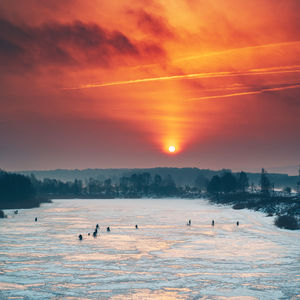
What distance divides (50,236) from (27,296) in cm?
2391

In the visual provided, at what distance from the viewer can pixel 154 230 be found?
49812mm

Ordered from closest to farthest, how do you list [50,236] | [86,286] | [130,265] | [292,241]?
[86,286]
[130,265]
[292,241]
[50,236]

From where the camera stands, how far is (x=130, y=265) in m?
27.3

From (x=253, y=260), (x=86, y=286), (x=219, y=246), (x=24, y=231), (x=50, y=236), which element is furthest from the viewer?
(x=24, y=231)

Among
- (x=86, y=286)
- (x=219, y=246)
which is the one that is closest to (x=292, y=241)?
(x=219, y=246)

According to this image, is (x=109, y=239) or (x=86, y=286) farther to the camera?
(x=109, y=239)

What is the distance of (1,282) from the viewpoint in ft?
73.2

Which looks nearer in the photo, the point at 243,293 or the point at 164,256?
the point at 243,293

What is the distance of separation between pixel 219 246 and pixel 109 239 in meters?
12.1

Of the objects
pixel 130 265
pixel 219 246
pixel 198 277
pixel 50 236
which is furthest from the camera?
pixel 50 236

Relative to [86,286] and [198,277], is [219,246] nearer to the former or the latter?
[198,277]

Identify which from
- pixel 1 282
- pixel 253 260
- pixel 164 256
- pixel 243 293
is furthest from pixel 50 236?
pixel 243 293

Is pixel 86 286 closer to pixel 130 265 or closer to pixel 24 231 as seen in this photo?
pixel 130 265

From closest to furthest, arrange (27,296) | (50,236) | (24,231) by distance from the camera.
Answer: (27,296)
(50,236)
(24,231)
